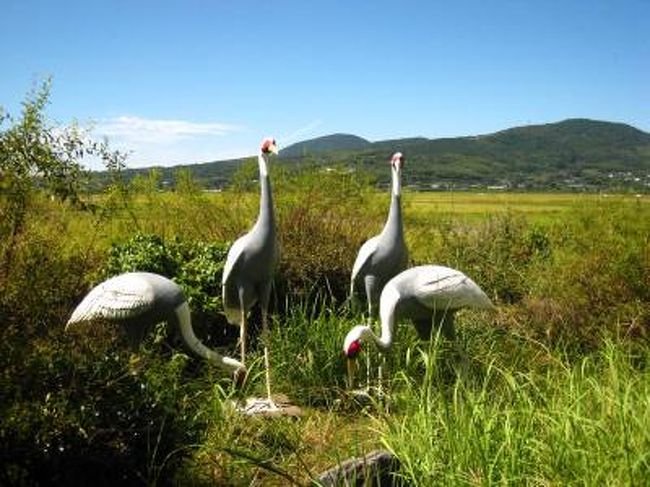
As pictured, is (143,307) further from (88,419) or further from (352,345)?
(88,419)

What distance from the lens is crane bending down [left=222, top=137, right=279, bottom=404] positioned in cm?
644

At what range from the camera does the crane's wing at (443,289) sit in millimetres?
6246

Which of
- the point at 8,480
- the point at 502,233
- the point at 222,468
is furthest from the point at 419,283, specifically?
the point at 502,233

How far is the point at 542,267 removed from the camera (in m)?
11.3

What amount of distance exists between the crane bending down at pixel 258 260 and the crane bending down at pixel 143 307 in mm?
601

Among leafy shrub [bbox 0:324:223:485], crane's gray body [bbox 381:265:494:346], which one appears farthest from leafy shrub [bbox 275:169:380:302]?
leafy shrub [bbox 0:324:223:485]

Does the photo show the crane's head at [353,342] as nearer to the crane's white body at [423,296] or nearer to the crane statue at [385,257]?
the crane's white body at [423,296]

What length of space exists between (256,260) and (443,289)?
5.20ft

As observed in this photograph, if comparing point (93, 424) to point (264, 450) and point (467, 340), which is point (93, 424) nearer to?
point (264, 450)

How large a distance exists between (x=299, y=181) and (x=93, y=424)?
28.5ft

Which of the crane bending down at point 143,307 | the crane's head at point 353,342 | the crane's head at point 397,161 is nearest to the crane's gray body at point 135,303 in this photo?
the crane bending down at point 143,307

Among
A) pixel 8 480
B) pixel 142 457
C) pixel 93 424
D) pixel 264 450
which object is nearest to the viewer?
pixel 8 480

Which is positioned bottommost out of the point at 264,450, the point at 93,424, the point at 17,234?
the point at 264,450

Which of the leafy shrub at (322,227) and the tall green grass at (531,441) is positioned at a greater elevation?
the leafy shrub at (322,227)
